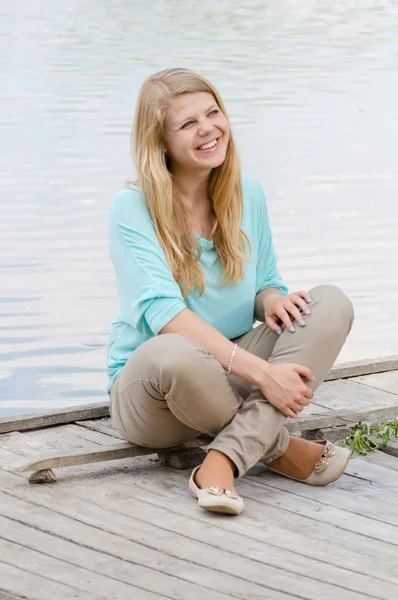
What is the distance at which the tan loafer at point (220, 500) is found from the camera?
9.81ft

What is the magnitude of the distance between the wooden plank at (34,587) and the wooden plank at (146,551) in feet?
0.55

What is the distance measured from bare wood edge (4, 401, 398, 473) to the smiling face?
0.74 meters

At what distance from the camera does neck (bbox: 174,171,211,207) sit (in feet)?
11.4

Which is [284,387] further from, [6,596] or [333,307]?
[6,596]

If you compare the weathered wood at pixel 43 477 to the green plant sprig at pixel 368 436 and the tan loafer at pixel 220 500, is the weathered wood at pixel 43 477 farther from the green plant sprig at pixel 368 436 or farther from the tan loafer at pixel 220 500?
the green plant sprig at pixel 368 436

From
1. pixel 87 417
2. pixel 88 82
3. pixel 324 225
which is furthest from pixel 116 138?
pixel 87 417

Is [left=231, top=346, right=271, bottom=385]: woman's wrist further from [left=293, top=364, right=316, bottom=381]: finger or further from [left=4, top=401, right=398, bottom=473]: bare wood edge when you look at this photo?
[left=4, top=401, right=398, bottom=473]: bare wood edge

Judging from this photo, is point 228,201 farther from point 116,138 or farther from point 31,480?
point 116,138

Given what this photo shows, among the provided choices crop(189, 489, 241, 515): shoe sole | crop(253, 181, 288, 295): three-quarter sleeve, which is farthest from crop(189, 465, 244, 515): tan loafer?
crop(253, 181, 288, 295): three-quarter sleeve

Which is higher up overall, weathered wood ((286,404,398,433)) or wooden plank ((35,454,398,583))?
wooden plank ((35,454,398,583))

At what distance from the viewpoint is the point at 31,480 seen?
127 inches

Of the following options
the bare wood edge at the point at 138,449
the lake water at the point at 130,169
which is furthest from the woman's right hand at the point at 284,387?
the lake water at the point at 130,169

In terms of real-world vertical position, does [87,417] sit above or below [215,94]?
below

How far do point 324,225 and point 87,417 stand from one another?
4.14 m
